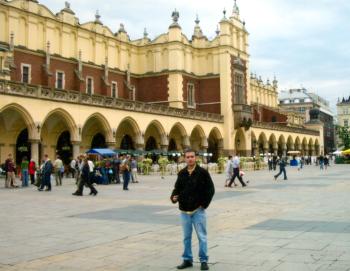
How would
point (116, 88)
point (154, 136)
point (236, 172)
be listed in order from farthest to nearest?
point (116, 88), point (154, 136), point (236, 172)

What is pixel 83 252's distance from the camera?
7.61 metres

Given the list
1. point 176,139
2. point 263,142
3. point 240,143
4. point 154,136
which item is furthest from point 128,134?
point 263,142

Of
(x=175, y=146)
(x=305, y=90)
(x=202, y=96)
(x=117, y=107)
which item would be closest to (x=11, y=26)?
(x=117, y=107)

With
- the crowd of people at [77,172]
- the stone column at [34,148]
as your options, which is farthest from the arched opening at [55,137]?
the crowd of people at [77,172]

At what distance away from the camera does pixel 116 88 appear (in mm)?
48781

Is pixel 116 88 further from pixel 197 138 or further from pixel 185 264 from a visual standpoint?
pixel 185 264

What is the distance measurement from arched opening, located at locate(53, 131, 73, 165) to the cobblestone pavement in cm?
2402

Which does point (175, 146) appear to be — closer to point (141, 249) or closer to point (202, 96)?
point (202, 96)

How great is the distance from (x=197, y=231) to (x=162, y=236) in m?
2.67

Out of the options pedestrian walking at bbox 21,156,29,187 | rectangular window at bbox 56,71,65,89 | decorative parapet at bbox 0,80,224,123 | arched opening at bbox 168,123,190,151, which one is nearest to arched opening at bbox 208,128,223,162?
arched opening at bbox 168,123,190,151

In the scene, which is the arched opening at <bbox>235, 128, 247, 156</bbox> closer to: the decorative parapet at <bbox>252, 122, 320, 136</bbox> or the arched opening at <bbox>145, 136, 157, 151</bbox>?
the decorative parapet at <bbox>252, 122, 320, 136</bbox>

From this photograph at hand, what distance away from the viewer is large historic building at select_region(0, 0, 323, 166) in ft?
110

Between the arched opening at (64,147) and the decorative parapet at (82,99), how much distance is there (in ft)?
16.2

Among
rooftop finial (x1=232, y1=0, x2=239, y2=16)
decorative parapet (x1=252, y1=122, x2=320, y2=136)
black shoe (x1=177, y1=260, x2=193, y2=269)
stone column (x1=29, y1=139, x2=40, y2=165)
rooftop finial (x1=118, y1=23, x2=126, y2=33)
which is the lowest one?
black shoe (x1=177, y1=260, x2=193, y2=269)
